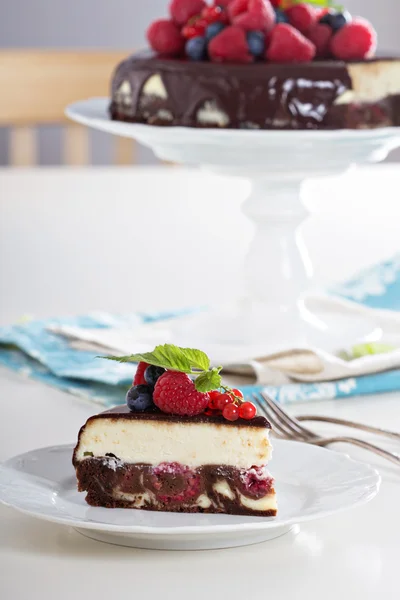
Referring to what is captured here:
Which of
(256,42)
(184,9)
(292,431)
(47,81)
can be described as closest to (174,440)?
(292,431)

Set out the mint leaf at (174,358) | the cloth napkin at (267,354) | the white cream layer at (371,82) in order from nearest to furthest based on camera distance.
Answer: the mint leaf at (174,358), the cloth napkin at (267,354), the white cream layer at (371,82)

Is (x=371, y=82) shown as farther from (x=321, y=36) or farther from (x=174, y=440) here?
(x=174, y=440)

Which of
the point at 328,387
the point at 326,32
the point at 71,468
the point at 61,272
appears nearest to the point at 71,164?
the point at 61,272

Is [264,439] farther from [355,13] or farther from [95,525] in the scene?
[355,13]

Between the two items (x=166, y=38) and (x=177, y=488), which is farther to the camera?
(x=166, y=38)

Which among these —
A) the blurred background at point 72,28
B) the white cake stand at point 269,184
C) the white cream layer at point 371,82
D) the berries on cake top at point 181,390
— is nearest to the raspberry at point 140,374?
the berries on cake top at point 181,390

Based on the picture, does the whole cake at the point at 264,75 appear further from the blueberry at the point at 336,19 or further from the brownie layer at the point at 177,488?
the brownie layer at the point at 177,488
